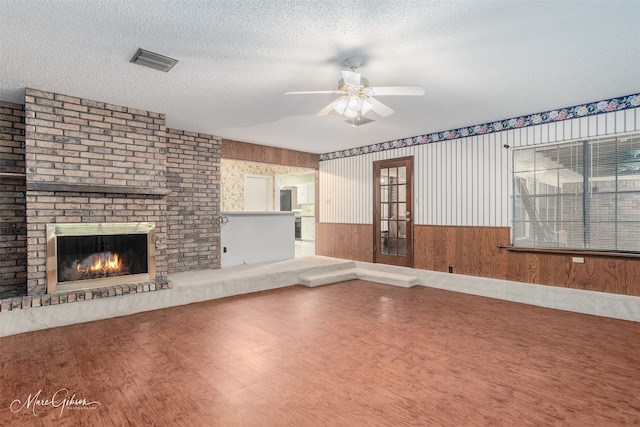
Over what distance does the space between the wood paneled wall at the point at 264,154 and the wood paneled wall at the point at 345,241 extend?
4.94 feet

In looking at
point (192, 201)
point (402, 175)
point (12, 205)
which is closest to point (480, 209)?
point (402, 175)

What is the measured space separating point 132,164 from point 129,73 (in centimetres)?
139

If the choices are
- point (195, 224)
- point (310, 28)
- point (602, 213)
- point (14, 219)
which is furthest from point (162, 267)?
point (602, 213)

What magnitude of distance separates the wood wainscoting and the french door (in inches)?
10.7

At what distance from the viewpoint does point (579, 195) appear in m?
4.29

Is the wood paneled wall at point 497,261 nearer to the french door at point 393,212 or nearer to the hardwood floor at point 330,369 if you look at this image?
the french door at point 393,212

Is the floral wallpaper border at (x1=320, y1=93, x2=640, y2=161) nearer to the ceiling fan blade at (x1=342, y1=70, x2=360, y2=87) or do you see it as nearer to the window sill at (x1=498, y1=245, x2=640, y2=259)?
the window sill at (x1=498, y1=245, x2=640, y2=259)

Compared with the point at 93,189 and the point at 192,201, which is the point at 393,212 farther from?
the point at 93,189

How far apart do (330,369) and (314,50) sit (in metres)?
2.49

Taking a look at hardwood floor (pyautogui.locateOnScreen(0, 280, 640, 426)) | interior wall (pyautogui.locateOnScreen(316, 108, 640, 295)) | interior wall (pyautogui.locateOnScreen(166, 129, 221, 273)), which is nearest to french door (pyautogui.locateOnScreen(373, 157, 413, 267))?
interior wall (pyautogui.locateOnScreen(316, 108, 640, 295))

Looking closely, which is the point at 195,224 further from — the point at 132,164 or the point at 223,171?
the point at 223,171

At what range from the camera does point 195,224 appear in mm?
5539

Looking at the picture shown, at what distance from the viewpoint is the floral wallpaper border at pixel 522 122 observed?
155 inches

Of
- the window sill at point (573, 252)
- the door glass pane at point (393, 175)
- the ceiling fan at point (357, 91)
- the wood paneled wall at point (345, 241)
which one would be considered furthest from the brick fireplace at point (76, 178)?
the window sill at point (573, 252)
